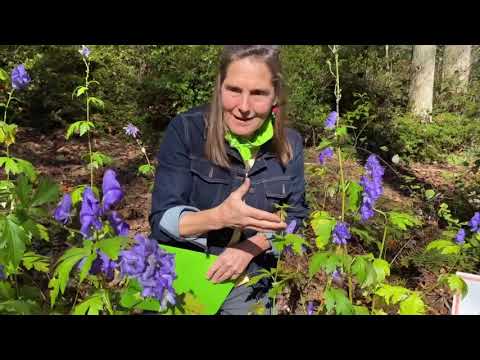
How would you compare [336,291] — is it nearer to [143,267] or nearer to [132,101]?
[143,267]

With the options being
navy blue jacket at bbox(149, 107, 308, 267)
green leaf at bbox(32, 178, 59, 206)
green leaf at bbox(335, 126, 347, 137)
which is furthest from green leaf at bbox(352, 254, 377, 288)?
green leaf at bbox(32, 178, 59, 206)

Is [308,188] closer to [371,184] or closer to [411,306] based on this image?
[371,184]

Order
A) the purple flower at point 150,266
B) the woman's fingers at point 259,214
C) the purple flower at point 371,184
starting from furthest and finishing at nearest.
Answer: the purple flower at point 371,184 < the woman's fingers at point 259,214 < the purple flower at point 150,266

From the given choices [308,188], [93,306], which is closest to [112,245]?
[93,306]

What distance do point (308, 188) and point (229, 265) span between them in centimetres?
341

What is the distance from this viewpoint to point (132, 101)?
8.02m

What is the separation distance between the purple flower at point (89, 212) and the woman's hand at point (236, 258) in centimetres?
69

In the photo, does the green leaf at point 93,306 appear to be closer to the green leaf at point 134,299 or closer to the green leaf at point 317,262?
the green leaf at point 134,299

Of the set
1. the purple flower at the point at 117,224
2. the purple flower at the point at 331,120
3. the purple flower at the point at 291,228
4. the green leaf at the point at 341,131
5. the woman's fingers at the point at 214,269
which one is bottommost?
the woman's fingers at the point at 214,269

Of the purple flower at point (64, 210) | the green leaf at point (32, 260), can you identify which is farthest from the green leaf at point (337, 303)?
the green leaf at point (32, 260)

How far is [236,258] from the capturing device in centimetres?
194

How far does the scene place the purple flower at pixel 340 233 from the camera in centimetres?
189

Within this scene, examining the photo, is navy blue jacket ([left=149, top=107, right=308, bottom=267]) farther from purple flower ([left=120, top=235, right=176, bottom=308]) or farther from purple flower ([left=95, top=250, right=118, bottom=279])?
purple flower ([left=120, top=235, right=176, bottom=308])

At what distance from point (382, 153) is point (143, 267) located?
7.13 metres
